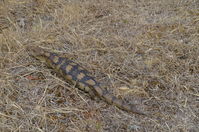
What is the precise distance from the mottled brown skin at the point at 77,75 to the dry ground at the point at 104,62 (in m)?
0.09

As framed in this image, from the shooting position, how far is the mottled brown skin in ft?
10.8

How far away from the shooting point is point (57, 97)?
3387mm

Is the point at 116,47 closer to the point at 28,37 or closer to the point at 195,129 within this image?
the point at 28,37

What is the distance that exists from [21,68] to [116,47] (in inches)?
65.1

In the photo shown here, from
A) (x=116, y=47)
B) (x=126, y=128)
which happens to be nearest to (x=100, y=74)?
(x=116, y=47)

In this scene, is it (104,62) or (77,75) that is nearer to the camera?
(77,75)

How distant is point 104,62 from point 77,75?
604mm

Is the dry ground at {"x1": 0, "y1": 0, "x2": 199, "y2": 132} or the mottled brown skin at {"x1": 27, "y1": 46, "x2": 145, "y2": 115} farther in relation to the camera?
the mottled brown skin at {"x1": 27, "y1": 46, "x2": 145, "y2": 115}

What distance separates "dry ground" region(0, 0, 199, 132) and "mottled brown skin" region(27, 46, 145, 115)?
94 millimetres

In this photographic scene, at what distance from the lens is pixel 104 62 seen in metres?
4.01

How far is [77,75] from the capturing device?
361 cm

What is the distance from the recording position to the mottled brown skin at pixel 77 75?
3.30m

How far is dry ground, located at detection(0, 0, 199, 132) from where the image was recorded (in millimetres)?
3104

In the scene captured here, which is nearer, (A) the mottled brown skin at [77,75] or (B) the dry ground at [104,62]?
(B) the dry ground at [104,62]
